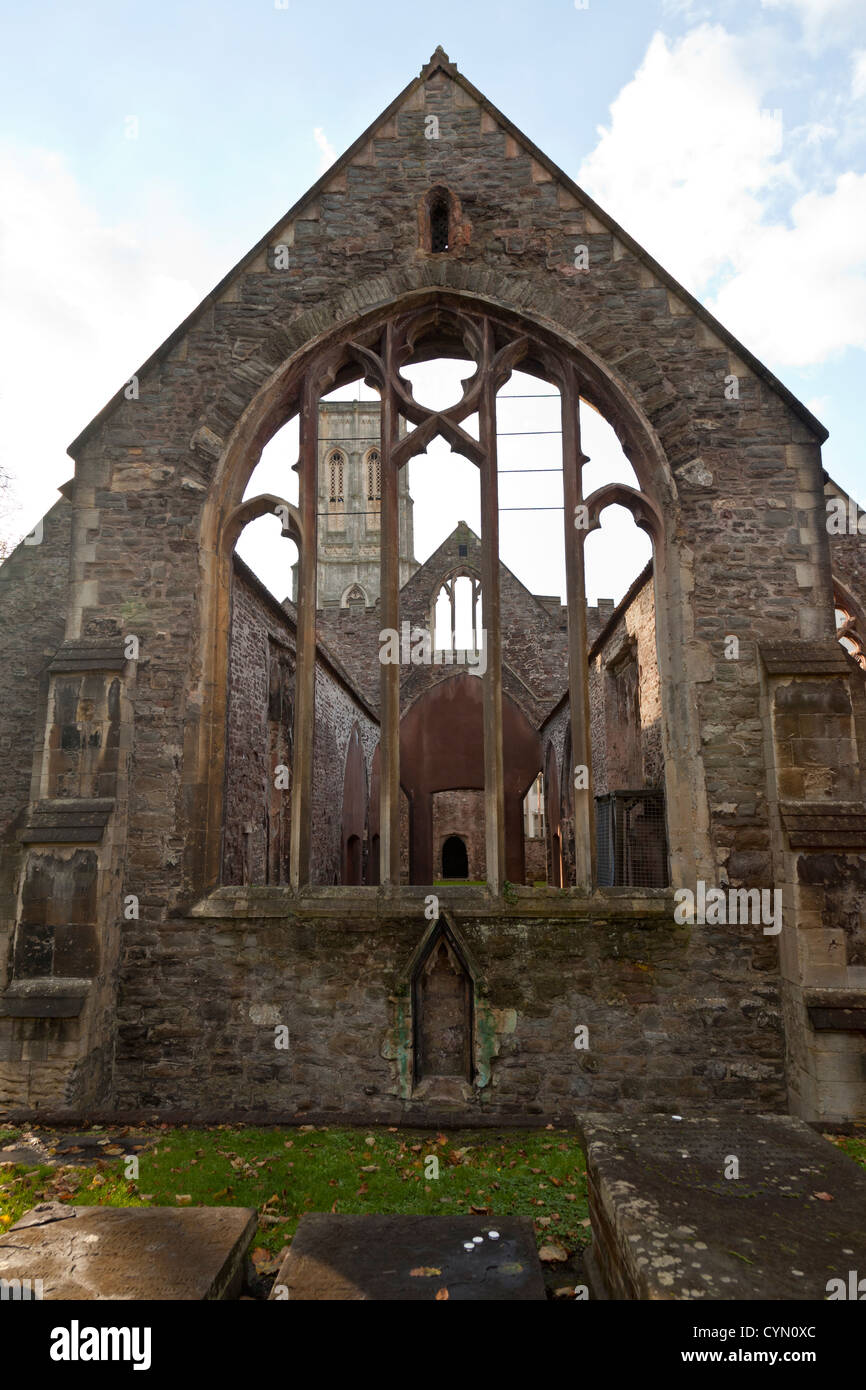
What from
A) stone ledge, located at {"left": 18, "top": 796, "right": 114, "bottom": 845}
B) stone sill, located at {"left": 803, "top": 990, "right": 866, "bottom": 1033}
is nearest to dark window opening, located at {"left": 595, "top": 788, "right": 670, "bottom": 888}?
stone sill, located at {"left": 803, "top": 990, "right": 866, "bottom": 1033}

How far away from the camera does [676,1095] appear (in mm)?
5633

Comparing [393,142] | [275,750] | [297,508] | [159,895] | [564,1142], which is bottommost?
[564,1142]

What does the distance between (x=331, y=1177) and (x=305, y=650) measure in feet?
12.4

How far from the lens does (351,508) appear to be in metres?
43.3

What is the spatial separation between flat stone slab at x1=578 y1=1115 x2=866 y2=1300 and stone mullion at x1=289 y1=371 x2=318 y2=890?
3298 millimetres

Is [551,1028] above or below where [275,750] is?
below

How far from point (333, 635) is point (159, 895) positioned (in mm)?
17199

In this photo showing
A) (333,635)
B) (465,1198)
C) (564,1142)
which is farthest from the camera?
(333,635)

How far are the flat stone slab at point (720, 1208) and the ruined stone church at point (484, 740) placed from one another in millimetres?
2427

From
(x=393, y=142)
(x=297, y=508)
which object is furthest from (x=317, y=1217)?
(x=393, y=142)

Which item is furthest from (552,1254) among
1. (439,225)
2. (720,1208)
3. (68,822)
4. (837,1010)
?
(439,225)

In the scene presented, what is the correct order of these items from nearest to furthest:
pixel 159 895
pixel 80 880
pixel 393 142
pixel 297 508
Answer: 1. pixel 80 880
2. pixel 159 895
3. pixel 297 508
4. pixel 393 142

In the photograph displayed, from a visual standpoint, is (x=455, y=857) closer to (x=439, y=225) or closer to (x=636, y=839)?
(x=636, y=839)
